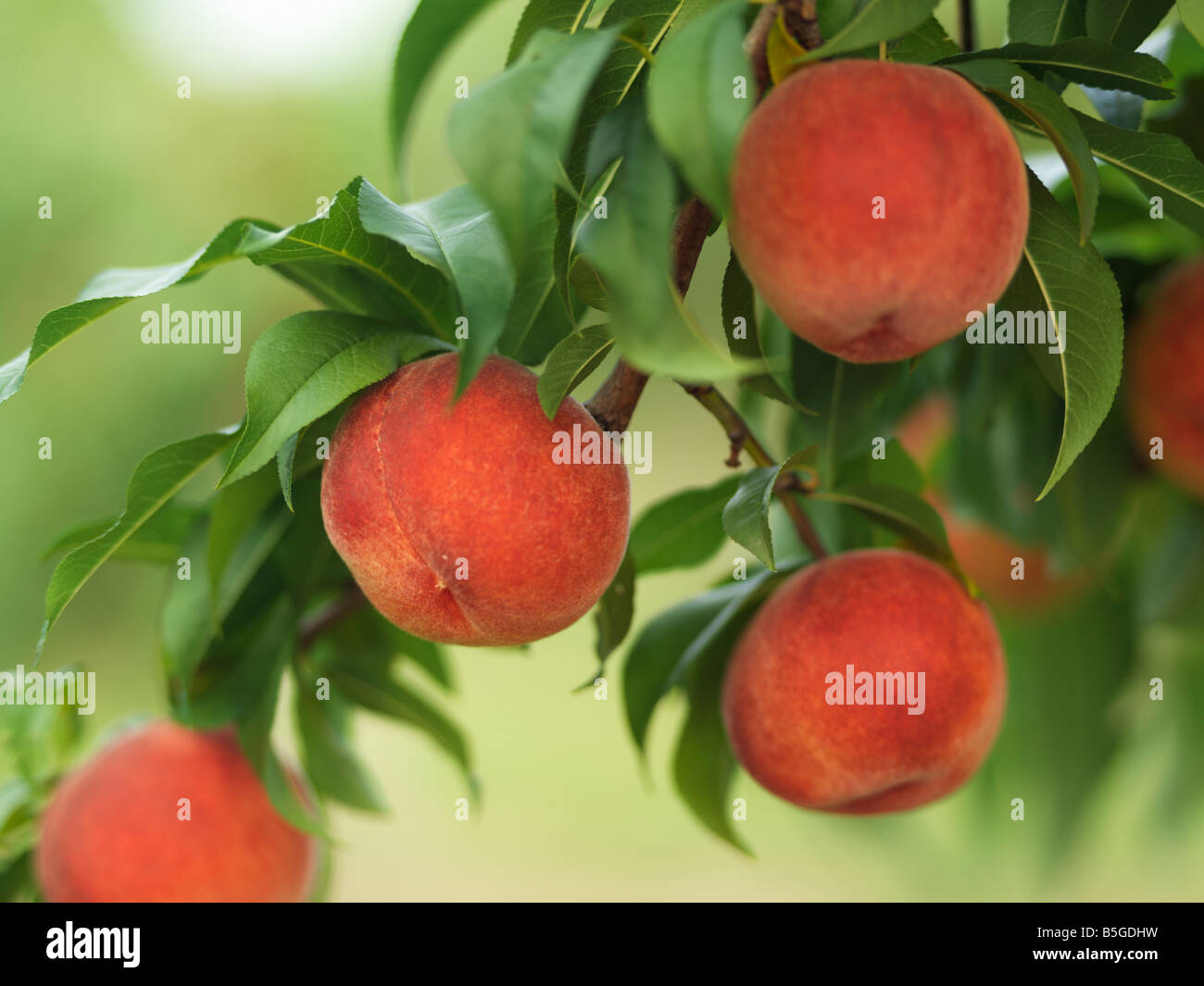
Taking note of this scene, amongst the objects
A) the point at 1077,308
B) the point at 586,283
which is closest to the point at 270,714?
the point at 586,283

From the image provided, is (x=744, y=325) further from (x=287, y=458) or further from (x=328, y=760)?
(x=328, y=760)

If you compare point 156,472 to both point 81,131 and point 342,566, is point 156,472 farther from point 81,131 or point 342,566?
point 81,131

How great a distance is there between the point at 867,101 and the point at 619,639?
24cm

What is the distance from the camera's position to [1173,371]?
0.64m

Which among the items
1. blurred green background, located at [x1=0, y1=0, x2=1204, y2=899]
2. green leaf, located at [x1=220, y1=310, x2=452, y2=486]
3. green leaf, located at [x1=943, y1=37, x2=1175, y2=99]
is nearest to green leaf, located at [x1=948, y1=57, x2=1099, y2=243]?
green leaf, located at [x1=943, y1=37, x2=1175, y2=99]

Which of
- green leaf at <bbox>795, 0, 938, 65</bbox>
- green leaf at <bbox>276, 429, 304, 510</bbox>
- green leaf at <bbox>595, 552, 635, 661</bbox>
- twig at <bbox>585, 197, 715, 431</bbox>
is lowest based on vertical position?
green leaf at <bbox>595, 552, 635, 661</bbox>

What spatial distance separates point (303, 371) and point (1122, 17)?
345mm

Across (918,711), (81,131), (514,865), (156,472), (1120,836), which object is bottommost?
(514,865)

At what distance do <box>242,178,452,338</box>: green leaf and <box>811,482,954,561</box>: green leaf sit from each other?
195 mm

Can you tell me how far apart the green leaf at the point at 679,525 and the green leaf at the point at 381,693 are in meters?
0.15

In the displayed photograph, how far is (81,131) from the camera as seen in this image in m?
1.70

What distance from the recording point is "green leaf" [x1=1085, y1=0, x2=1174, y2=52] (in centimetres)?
43

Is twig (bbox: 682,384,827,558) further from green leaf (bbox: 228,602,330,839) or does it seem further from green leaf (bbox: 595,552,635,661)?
green leaf (bbox: 228,602,330,839)
